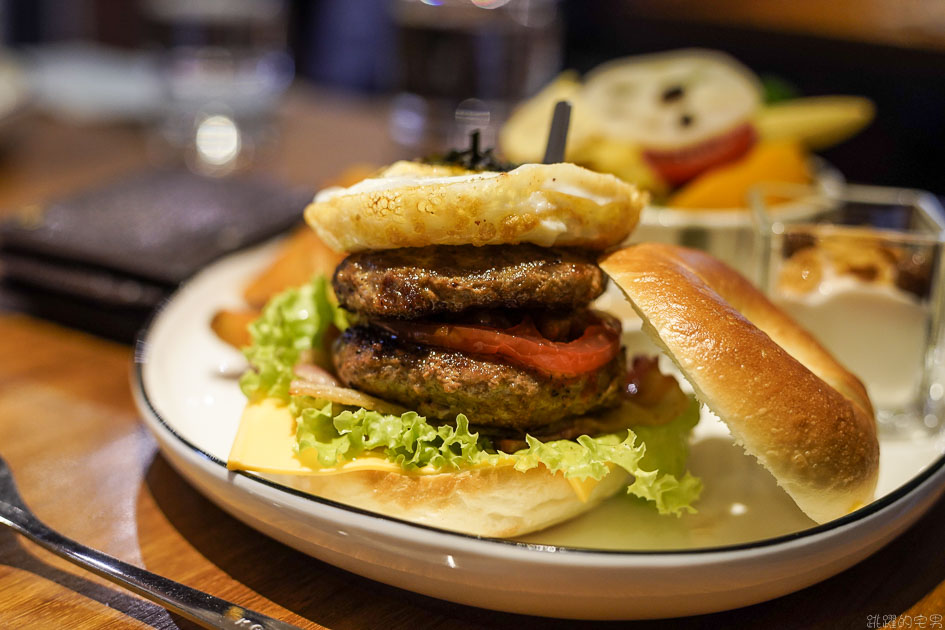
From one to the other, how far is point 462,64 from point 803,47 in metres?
2.22

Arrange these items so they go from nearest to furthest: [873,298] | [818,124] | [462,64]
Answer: [873,298]
[818,124]
[462,64]

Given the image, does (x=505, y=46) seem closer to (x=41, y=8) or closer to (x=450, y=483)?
(x=450, y=483)

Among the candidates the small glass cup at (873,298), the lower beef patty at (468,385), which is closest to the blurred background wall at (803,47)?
the small glass cup at (873,298)

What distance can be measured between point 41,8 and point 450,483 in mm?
10056

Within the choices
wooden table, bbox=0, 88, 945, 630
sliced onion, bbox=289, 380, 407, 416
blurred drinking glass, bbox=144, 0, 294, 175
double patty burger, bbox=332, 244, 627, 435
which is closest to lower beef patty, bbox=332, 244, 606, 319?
double patty burger, bbox=332, 244, 627, 435

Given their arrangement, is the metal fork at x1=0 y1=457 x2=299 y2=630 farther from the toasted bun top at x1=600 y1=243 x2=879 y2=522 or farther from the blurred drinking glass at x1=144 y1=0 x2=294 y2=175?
the blurred drinking glass at x1=144 y1=0 x2=294 y2=175

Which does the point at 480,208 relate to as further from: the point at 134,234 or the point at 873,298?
the point at 134,234

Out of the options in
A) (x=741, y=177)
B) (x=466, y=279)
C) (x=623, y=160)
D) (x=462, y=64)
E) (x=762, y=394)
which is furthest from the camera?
(x=462, y=64)

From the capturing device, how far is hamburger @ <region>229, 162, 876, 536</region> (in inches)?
56.3

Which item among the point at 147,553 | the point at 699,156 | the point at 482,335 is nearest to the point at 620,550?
the point at 482,335

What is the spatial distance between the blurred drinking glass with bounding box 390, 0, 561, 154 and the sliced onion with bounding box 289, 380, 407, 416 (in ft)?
10.2

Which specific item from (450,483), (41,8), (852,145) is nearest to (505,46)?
(852,145)

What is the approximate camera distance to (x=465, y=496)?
145cm

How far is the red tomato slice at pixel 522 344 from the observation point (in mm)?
1525
